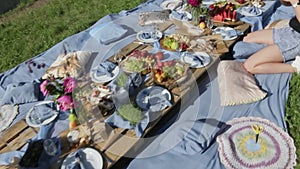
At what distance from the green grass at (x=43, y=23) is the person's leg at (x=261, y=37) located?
2.08 m

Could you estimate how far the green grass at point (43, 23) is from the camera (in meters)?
4.72

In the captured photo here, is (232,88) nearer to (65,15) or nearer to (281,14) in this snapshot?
(281,14)

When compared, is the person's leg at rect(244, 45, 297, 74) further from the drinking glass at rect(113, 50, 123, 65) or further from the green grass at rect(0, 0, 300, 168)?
the drinking glass at rect(113, 50, 123, 65)

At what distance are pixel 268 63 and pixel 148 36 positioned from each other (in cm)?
142

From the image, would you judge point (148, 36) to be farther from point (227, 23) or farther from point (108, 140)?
point (108, 140)

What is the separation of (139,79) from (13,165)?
1406 mm

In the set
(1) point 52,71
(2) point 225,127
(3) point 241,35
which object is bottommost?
(2) point 225,127

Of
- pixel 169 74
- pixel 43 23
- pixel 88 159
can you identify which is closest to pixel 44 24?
pixel 43 23

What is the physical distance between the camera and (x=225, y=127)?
10.8ft

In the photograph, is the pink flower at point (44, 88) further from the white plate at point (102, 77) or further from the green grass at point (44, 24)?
the green grass at point (44, 24)

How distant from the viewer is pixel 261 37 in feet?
14.0

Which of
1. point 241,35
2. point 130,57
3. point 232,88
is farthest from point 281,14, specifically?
point 130,57

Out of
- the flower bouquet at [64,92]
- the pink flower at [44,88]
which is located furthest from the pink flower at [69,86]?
the pink flower at [44,88]

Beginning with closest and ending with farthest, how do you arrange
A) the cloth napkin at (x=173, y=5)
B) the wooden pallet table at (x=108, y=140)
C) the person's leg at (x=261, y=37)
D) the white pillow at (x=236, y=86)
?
the wooden pallet table at (x=108, y=140) < the white pillow at (x=236, y=86) < the person's leg at (x=261, y=37) < the cloth napkin at (x=173, y=5)
